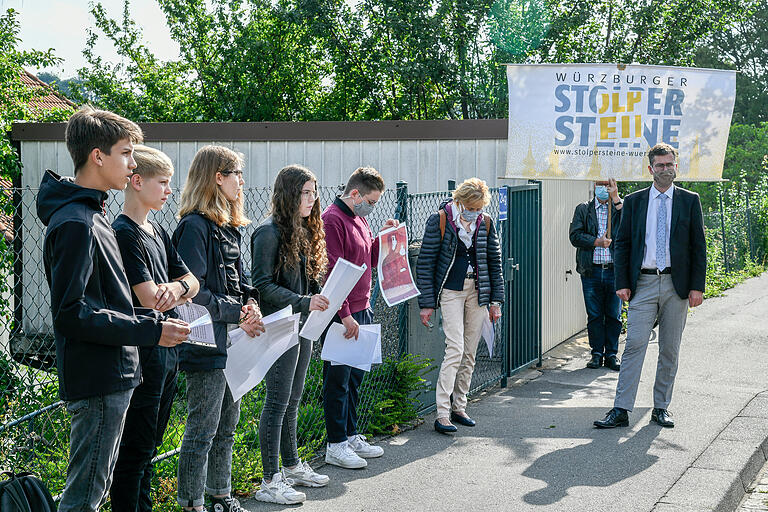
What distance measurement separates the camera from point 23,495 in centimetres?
329

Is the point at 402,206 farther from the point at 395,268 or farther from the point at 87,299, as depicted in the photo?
the point at 87,299

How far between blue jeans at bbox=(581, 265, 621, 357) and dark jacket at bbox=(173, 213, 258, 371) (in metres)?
5.71

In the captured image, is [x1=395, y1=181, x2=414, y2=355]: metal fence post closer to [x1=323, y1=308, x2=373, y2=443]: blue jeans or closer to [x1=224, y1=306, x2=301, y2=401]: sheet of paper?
[x1=323, y1=308, x2=373, y2=443]: blue jeans

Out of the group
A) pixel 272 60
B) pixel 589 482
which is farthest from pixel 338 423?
pixel 272 60

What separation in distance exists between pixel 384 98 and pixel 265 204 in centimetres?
795

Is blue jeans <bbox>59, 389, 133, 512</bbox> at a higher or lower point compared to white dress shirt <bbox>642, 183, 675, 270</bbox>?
lower

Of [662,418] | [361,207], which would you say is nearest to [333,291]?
[361,207]

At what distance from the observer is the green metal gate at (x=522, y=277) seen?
8328mm

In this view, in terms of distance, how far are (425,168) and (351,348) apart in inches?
235

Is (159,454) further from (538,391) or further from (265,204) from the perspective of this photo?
(265,204)

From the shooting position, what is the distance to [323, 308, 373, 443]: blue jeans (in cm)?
560

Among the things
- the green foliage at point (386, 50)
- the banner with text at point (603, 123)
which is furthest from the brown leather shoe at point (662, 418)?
the green foliage at point (386, 50)

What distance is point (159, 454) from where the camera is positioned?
5184 millimetres

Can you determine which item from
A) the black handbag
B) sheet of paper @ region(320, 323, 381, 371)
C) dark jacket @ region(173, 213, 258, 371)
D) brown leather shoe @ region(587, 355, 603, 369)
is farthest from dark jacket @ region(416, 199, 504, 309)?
the black handbag
